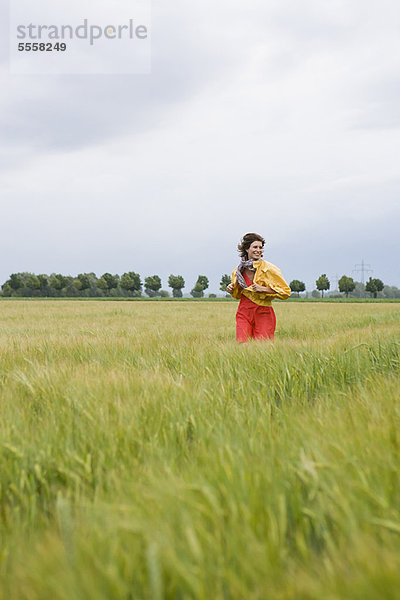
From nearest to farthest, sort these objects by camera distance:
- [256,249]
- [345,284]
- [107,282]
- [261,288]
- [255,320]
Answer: [261,288], [256,249], [255,320], [107,282], [345,284]

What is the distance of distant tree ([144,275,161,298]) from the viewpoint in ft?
358

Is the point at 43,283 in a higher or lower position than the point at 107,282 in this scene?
lower

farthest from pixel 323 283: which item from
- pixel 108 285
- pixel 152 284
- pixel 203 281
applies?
pixel 108 285

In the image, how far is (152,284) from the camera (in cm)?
10881

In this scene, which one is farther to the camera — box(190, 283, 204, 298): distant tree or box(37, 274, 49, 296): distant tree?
box(190, 283, 204, 298): distant tree

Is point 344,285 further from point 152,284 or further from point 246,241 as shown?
point 246,241

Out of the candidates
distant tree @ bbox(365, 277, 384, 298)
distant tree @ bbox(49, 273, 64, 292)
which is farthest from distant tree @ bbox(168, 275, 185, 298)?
distant tree @ bbox(365, 277, 384, 298)

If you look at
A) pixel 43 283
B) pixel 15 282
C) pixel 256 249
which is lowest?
pixel 256 249

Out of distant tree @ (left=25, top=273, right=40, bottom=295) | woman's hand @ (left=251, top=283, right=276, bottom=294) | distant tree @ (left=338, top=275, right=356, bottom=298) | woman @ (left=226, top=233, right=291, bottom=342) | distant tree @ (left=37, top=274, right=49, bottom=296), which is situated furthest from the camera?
distant tree @ (left=338, top=275, right=356, bottom=298)

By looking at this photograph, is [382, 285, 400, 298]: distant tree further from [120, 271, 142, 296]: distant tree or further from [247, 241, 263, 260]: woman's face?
[247, 241, 263, 260]: woman's face

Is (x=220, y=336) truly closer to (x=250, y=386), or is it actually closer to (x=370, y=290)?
(x=250, y=386)

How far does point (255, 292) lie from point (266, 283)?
0.66ft

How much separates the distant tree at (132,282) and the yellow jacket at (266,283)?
3973 inches

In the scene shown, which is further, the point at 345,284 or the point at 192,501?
the point at 345,284
